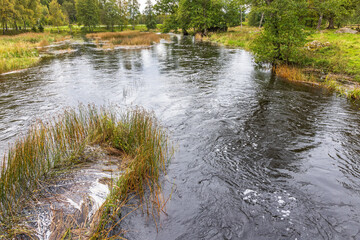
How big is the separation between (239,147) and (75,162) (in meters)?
5.28

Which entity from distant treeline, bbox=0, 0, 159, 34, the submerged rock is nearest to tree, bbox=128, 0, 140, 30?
distant treeline, bbox=0, 0, 159, 34

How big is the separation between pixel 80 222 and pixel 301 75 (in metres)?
16.5

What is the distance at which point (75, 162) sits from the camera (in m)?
5.55

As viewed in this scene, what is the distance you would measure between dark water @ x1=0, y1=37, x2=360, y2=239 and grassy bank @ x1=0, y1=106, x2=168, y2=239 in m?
0.57

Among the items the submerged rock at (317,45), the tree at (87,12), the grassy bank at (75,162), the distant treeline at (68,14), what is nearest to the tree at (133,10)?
the distant treeline at (68,14)

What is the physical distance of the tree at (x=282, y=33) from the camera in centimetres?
1466

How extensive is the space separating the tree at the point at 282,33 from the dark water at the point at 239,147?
1.98 m

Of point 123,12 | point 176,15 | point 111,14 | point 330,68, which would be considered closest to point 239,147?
point 330,68

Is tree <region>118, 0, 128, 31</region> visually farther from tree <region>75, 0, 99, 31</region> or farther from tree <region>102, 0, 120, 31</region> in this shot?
tree <region>75, 0, 99, 31</region>

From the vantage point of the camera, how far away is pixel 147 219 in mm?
4277

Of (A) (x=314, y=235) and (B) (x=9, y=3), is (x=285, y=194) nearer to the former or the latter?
(A) (x=314, y=235)

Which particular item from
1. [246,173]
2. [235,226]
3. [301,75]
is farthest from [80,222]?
[301,75]

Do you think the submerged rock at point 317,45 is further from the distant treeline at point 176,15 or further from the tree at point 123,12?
the tree at point 123,12

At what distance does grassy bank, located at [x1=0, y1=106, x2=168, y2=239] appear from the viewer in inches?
152
